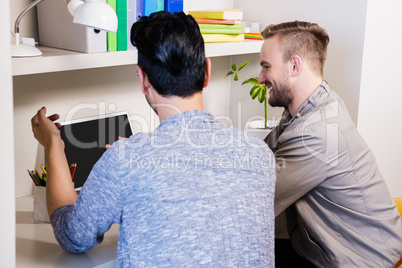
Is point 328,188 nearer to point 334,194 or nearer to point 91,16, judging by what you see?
point 334,194

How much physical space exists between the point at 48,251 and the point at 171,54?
2.14 ft

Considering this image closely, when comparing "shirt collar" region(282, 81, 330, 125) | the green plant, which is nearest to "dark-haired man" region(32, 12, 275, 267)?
"shirt collar" region(282, 81, 330, 125)

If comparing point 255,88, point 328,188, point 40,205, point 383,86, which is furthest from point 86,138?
point 383,86

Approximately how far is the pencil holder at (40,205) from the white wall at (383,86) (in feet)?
4.23

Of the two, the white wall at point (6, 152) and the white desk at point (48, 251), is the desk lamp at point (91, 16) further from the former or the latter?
the white desk at point (48, 251)

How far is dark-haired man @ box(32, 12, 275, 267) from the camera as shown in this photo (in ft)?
3.63

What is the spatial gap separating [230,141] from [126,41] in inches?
26.1

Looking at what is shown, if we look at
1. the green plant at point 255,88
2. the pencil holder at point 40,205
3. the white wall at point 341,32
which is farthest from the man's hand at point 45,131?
the white wall at point 341,32

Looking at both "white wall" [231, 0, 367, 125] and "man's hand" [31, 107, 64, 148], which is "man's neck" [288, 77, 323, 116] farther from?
"man's hand" [31, 107, 64, 148]

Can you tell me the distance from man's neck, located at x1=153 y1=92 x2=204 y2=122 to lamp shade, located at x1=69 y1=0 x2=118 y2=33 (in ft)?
1.00

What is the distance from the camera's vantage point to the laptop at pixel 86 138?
186 cm

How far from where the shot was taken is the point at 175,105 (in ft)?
4.00

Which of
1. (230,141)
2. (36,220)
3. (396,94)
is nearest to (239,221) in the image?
(230,141)

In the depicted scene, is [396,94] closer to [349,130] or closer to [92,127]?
[349,130]
